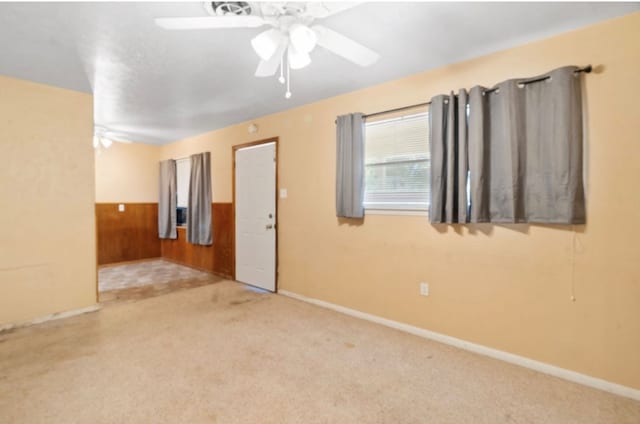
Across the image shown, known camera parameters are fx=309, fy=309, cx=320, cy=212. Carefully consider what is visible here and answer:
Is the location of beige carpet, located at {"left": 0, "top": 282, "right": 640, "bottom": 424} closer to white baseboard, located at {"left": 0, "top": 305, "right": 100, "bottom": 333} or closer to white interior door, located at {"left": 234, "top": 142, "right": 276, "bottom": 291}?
white baseboard, located at {"left": 0, "top": 305, "right": 100, "bottom": 333}

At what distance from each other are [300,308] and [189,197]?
3070 mm

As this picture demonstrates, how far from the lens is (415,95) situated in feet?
9.32

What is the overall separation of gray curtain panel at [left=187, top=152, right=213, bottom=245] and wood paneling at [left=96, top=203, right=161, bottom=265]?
1.59 metres

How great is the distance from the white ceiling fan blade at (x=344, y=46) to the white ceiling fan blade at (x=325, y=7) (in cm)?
9

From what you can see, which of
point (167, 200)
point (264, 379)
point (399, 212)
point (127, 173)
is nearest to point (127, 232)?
point (167, 200)

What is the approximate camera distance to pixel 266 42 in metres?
1.58

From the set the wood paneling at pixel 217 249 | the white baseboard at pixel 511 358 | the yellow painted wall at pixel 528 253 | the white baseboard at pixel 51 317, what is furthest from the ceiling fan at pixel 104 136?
the white baseboard at pixel 511 358

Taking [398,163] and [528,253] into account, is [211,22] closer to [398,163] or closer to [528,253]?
[398,163]

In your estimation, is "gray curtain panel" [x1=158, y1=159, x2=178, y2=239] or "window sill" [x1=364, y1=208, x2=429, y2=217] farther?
"gray curtain panel" [x1=158, y1=159, x2=178, y2=239]

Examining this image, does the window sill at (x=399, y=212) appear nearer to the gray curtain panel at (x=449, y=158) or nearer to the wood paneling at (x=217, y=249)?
the gray curtain panel at (x=449, y=158)

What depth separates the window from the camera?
2.83 metres

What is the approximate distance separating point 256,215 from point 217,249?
1182 millimetres

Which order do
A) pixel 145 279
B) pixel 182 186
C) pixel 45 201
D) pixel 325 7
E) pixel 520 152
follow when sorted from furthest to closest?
pixel 182 186 → pixel 145 279 → pixel 45 201 → pixel 520 152 → pixel 325 7

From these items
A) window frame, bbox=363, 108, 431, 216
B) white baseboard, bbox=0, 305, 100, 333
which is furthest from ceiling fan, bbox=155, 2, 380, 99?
white baseboard, bbox=0, 305, 100, 333
